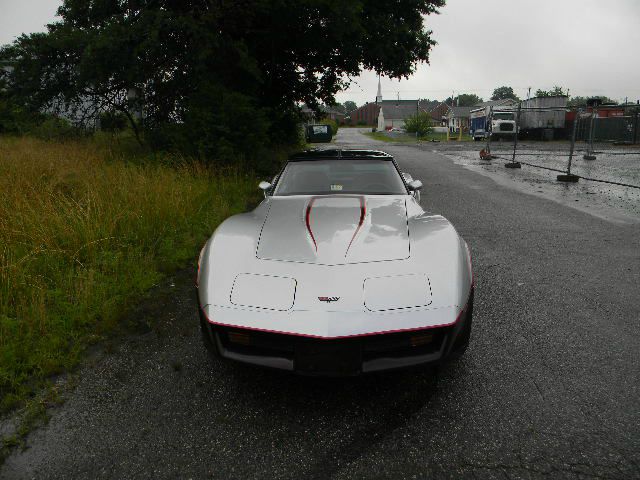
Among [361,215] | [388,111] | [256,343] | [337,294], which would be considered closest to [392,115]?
Result: [388,111]

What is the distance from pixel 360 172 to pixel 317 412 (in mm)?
2337

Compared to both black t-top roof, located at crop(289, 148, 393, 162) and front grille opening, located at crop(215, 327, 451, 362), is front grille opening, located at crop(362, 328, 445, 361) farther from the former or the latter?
black t-top roof, located at crop(289, 148, 393, 162)

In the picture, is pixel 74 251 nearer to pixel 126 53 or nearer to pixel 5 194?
pixel 5 194

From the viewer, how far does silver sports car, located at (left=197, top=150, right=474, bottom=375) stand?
2.18m

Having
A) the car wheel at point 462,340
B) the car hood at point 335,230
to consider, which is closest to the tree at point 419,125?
the car hood at point 335,230

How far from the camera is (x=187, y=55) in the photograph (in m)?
9.30

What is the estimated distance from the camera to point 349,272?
2.42m

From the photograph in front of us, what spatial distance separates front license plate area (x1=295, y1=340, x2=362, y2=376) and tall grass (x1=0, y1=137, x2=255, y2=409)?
1.62 m

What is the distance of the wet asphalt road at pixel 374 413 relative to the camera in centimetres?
200

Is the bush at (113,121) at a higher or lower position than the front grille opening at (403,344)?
higher

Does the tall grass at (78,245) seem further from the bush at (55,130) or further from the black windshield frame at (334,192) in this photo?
the bush at (55,130)

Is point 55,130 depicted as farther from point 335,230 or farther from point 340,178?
point 335,230

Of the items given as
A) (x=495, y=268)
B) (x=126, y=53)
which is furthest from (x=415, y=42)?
(x=495, y=268)

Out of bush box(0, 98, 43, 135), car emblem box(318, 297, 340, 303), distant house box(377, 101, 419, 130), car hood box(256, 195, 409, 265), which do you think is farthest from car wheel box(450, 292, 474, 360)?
distant house box(377, 101, 419, 130)
